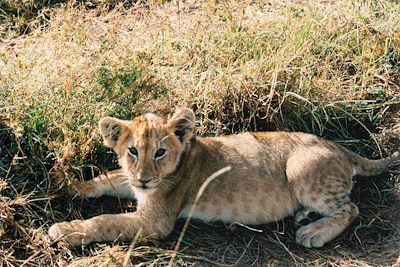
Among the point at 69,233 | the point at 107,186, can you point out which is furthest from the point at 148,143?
the point at 69,233

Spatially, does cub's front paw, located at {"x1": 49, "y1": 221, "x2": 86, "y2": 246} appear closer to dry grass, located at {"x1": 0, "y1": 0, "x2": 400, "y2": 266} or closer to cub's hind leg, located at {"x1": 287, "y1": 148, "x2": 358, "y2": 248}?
dry grass, located at {"x1": 0, "y1": 0, "x2": 400, "y2": 266}

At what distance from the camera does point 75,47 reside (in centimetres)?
632

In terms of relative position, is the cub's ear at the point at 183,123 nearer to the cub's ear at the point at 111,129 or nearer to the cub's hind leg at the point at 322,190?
the cub's ear at the point at 111,129

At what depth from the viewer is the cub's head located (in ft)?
15.9

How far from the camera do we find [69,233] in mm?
4773

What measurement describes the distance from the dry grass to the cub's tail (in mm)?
111

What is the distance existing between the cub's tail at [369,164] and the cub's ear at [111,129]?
5.38 ft

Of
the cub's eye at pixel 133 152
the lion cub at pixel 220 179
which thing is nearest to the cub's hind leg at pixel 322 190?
the lion cub at pixel 220 179

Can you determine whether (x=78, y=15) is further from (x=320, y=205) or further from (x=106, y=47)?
(x=320, y=205)

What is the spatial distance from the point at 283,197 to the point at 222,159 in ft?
1.61

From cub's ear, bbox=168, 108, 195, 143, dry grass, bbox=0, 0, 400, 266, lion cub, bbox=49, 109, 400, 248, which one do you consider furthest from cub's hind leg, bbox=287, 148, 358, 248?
cub's ear, bbox=168, 108, 195, 143

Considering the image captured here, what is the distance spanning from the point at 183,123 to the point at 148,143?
32 cm

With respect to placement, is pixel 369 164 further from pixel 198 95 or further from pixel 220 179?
pixel 198 95

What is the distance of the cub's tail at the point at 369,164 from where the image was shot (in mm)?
5414
